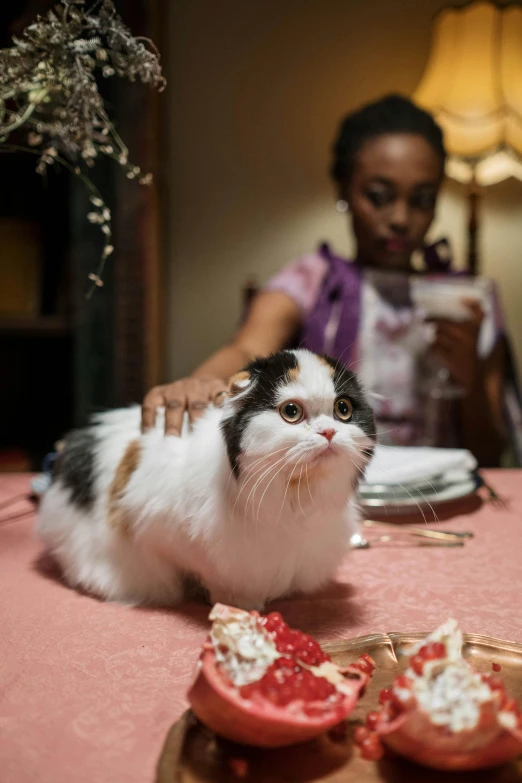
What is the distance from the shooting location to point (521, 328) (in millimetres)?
2457

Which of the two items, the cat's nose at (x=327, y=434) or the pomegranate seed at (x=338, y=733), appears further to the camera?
the cat's nose at (x=327, y=434)

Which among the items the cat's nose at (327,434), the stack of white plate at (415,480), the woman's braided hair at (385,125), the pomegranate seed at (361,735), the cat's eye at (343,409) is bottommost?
the pomegranate seed at (361,735)

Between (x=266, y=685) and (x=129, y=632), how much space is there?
0.27 meters

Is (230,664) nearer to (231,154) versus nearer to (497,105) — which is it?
(497,105)

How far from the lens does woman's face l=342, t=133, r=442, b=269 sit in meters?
1.70

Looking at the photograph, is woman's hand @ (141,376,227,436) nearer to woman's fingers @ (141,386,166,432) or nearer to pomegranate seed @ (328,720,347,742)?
woman's fingers @ (141,386,166,432)

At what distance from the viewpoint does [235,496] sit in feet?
2.38

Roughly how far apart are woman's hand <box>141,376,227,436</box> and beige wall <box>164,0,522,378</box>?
1486mm

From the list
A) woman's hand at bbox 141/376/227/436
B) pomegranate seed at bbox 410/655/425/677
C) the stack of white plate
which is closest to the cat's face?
woman's hand at bbox 141/376/227/436

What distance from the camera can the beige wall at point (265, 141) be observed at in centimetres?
222

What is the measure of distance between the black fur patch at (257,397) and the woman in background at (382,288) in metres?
0.93

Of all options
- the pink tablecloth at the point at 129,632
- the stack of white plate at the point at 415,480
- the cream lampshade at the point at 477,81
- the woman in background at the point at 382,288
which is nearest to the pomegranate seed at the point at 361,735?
the pink tablecloth at the point at 129,632

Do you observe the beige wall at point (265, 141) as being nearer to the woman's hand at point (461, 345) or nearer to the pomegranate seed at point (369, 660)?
the woman's hand at point (461, 345)

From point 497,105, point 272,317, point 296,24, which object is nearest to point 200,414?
point 272,317
